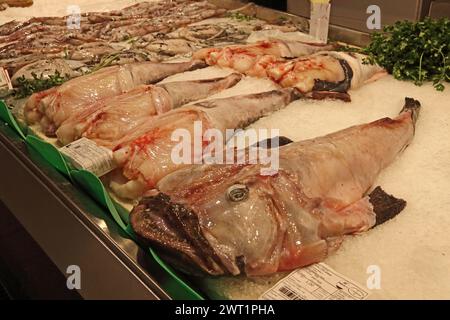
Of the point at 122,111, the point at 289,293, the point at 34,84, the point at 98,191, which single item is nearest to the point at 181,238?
the point at 289,293

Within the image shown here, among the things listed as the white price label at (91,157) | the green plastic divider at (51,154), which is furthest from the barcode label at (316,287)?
the green plastic divider at (51,154)

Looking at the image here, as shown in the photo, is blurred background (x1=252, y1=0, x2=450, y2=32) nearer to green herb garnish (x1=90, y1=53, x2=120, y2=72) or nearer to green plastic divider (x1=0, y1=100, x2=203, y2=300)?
green herb garnish (x1=90, y1=53, x2=120, y2=72)

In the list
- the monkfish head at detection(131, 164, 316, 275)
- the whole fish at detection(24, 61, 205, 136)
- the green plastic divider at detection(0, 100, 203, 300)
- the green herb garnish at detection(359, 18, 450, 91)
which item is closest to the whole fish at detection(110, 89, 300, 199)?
the green plastic divider at detection(0, 100, 203, 300)

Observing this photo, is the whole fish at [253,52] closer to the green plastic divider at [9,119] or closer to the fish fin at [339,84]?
the fish fin at [339,84]

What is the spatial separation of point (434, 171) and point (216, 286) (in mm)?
1236

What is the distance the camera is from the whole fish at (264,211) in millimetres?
1454

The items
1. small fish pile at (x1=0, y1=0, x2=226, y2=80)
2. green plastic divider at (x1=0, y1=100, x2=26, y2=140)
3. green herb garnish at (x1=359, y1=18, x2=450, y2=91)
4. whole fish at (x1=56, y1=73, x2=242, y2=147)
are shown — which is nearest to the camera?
whole fish at (x1=56, y1=73, x2=242, y2=147)

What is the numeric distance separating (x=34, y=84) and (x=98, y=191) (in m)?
1.65

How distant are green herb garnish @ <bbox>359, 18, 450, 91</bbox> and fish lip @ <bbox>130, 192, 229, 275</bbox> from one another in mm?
2162

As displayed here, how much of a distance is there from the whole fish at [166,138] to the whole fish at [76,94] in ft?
1.96

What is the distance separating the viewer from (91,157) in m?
2.09

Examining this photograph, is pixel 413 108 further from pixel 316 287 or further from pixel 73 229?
pixel 73 229

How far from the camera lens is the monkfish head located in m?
1.43

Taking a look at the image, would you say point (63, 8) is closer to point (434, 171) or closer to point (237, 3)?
point (237, 3)
